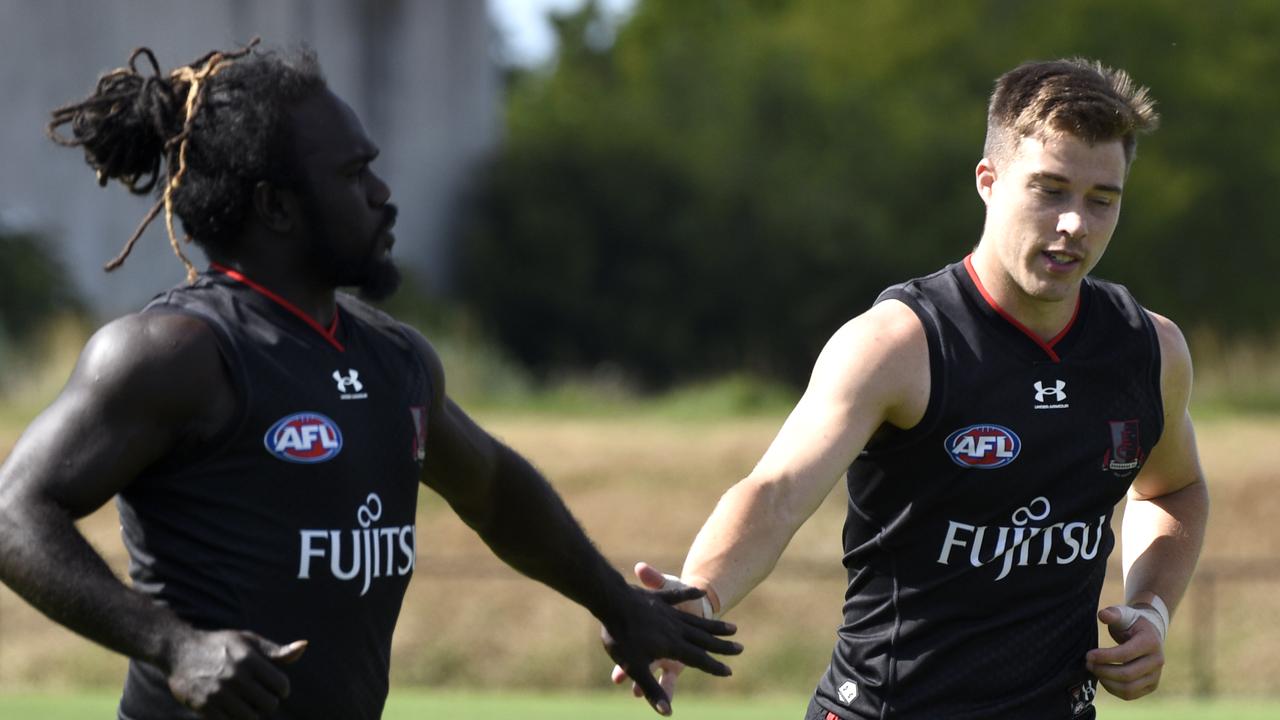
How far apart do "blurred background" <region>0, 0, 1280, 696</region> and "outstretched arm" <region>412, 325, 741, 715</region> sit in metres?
9.73

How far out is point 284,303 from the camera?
379 centimetres

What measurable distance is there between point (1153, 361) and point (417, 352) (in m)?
1.69

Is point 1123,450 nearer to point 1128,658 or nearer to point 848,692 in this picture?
point 1128,658

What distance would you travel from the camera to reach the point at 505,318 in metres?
32.7

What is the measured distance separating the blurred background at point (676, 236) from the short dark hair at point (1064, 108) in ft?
32.1

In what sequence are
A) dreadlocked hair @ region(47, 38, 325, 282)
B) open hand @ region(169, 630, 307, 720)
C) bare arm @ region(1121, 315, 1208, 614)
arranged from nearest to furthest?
open hand @ region(169, 630, 307, 720) < dreadlocked hair @ region(47, 38, 325, 282) < bare arm @ region(1121, 315, 1208, 614)

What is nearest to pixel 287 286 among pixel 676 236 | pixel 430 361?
pixel 430 361

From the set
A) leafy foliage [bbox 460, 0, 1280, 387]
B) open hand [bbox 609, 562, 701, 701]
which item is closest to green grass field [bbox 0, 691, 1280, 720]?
open hand [bbox 609, 562, 701, 701]

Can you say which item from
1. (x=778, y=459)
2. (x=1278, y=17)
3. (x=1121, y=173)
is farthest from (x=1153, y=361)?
(x=1278, y=17)

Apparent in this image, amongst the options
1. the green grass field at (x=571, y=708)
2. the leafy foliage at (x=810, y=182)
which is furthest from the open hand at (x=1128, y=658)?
the leafy foliage at (x=810, y=182)

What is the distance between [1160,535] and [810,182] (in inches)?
1287

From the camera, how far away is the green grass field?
11586mm

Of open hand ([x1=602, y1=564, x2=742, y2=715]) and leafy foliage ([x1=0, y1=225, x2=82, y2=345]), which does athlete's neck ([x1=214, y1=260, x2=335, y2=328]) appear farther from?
leafy foliage ([x1=0, y1=225, x2=82, y2=345])

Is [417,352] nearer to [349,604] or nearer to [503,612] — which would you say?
[349,604]
